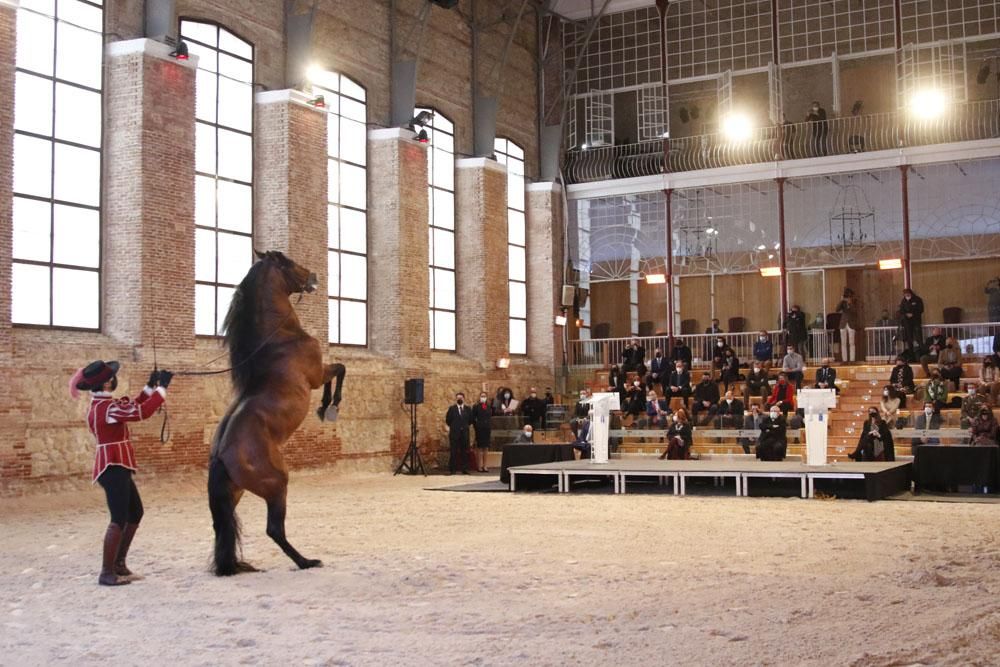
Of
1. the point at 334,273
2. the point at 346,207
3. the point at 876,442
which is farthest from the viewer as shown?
the point at 346,207

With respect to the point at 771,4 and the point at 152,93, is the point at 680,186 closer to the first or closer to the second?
the point at 771,4

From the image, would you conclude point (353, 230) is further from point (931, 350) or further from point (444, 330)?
point (931, 350)

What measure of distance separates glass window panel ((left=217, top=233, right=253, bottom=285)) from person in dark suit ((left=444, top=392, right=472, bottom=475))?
17.2 ft

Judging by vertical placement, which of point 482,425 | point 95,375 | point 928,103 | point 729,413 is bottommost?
point 482,425

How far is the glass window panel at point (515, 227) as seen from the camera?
29188mm

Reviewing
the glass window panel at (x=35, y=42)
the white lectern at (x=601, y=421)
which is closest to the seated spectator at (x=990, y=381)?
the white lectern at (x=601, y=421)

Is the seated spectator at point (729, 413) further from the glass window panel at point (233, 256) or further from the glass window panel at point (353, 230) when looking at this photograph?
the glass window panel at point (233, 256)

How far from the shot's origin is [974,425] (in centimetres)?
1728

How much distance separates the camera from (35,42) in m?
17.4

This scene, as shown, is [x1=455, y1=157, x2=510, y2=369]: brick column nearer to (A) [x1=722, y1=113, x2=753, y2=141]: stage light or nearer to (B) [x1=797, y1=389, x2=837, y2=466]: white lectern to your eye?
(A) [x1=722, y1=113, x2=753, y2=141]: stage light

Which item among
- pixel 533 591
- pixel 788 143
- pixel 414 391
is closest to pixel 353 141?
pixel 414 391

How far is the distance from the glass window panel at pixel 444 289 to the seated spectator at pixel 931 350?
10353 millimetres

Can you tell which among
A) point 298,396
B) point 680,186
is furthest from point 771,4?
point 298,396

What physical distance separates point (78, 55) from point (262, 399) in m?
10.7
